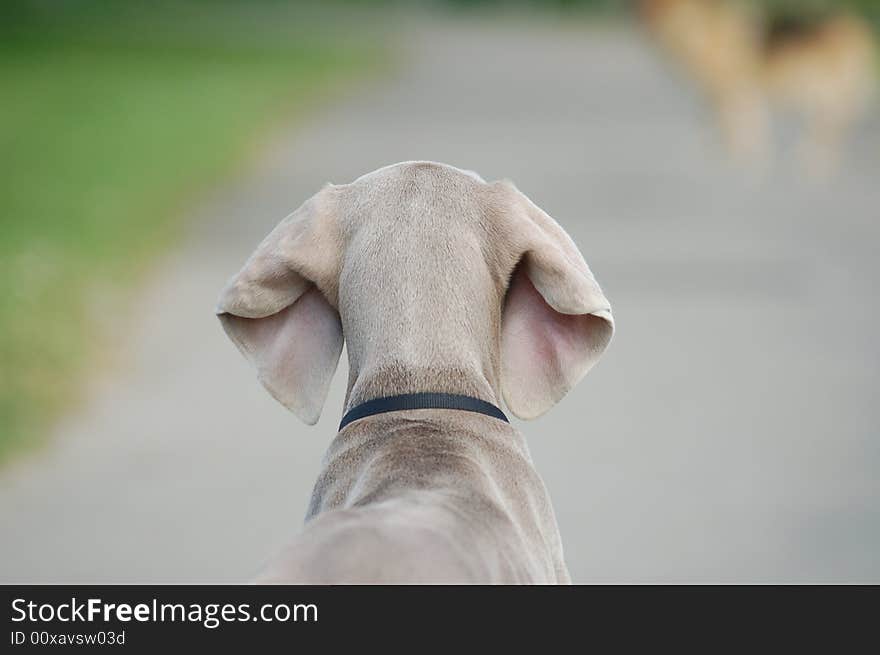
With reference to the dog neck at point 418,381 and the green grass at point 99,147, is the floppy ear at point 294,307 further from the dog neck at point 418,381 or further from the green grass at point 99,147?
the green grass at point 99,147

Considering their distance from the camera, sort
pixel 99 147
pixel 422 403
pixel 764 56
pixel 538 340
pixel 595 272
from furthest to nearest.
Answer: pixel 99 147 < pixel 764 56 < pixel 595 272 < pixel 538 340 < pixel 422 403

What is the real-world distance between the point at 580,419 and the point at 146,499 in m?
2.32

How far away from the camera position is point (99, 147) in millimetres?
17547

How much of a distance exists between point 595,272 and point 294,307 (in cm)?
772

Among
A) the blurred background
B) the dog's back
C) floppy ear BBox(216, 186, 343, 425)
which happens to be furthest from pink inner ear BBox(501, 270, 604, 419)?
the blurred background

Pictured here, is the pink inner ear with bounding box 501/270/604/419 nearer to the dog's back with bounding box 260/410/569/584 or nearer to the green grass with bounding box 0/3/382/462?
the dog's back with bounding box 260/410/569/584

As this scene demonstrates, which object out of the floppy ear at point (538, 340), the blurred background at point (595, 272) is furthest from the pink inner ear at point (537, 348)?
the blurred background at point (595, 272)

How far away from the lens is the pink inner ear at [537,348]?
3547 mm

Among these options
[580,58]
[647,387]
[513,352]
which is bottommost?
[513,352]

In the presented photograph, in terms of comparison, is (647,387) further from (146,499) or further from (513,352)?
(513,352)

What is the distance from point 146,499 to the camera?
6.77 metres

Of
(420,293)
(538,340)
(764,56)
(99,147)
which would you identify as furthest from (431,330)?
(99,147)

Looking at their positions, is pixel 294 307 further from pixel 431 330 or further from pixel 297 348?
pixel 431 330

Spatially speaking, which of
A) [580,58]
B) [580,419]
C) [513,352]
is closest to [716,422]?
[580,419]
